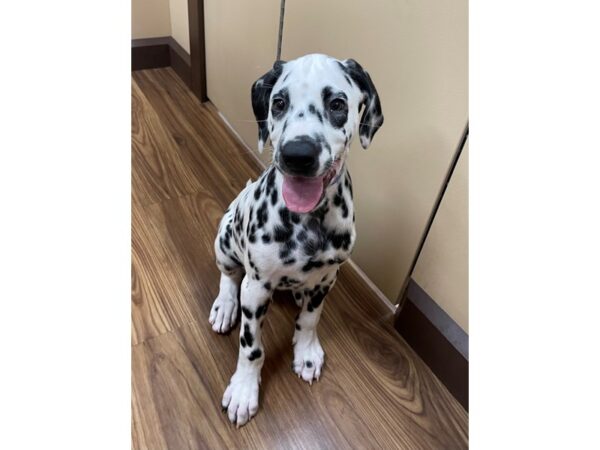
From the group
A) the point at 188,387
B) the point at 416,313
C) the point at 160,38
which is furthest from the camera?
the point at 160,38

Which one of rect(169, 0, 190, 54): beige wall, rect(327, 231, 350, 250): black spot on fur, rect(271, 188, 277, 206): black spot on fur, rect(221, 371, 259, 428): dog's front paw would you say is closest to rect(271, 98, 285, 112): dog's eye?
rect(271, 188, 277, 206): black spot on fur

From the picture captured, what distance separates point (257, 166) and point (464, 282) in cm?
133

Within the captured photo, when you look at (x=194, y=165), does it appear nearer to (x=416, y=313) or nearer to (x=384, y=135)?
(x=384, y=135)

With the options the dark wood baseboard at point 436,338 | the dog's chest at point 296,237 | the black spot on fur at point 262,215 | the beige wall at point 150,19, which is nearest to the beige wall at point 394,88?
the dark wood baseboard at point 436,338

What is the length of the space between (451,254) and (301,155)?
77 cm

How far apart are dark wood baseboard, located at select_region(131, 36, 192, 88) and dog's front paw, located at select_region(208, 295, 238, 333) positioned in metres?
1.76

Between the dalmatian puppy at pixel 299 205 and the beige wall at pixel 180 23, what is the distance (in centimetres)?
170

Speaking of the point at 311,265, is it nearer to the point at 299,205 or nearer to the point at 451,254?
the point at 299,205

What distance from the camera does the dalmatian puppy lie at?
1096 millimetres

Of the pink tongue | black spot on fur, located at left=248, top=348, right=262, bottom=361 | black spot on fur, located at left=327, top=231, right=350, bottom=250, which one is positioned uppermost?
the pink tongue

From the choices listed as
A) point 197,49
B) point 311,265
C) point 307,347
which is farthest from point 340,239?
point 197,49

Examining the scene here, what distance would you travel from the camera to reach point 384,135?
5.60ft

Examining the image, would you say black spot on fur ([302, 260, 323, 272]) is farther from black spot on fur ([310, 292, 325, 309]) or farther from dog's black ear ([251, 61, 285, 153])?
dog's black ear ([251, 61, 285, 153])

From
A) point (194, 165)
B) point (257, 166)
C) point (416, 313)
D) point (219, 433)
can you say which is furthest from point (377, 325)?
point (194, 165)
